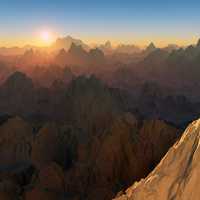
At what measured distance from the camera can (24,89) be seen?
120 metres

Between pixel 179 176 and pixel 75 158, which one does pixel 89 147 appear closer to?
pixel 75 158

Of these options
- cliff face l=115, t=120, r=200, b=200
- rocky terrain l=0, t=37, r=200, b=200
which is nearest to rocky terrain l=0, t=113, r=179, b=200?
rocky terrain l=0, t=37, r=200, b=200

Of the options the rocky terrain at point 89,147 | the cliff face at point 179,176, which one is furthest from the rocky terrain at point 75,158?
the cliff face at point 179,176

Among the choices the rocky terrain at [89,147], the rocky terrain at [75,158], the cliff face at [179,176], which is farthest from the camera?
the rocky terrain at [75,158]

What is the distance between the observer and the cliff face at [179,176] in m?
12.2

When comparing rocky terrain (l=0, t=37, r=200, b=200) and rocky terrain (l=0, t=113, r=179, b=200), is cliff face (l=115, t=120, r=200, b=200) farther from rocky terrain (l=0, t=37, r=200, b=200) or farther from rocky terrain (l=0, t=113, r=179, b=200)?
rocky terrain (l=0, t=113, r=179, b=200)

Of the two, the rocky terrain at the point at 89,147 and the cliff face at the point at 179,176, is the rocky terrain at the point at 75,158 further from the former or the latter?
the cliff face at the point at 179,176

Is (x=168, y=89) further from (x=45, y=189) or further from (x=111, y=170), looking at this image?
(x=45, y=189)

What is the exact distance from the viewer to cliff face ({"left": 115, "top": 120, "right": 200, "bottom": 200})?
40.1 ft

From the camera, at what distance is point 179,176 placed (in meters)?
12.7

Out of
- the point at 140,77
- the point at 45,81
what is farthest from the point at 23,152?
the point at 140,77

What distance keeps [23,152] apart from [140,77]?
12800cm

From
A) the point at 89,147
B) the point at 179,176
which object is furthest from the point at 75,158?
the point at 179,176

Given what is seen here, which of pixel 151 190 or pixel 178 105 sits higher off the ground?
pixel 151 190
